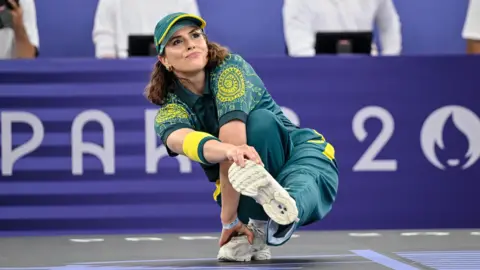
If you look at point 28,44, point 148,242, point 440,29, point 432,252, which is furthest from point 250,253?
point 440,29

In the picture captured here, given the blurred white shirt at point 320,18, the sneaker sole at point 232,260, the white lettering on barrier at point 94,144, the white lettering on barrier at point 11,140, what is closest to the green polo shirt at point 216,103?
the sneaker sole at point 232,260

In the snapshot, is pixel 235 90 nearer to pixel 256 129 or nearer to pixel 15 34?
pixel 256 129

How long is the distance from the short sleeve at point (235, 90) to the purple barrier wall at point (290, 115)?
2150 mm

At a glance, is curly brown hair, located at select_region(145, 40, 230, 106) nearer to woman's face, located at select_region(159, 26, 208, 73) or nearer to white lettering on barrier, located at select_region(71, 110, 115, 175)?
woman's face, located at select_region(159, 26, 208, 73)

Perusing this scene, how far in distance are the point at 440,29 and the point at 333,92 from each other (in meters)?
2.41

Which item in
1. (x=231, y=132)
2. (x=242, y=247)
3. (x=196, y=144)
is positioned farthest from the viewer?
(x=242, y=247)

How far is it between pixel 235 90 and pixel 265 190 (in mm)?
586

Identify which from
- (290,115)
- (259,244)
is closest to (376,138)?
(290,115)

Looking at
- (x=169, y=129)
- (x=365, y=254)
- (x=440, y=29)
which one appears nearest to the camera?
(x=169, y=129)

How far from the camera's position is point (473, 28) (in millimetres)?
7832

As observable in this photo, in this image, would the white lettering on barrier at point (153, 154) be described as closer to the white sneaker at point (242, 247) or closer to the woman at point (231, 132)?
the woman at point (231, 132)

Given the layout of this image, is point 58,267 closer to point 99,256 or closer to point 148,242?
point 99,256

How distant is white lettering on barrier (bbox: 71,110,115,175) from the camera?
21.6ft

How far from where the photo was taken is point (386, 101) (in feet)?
21.7
